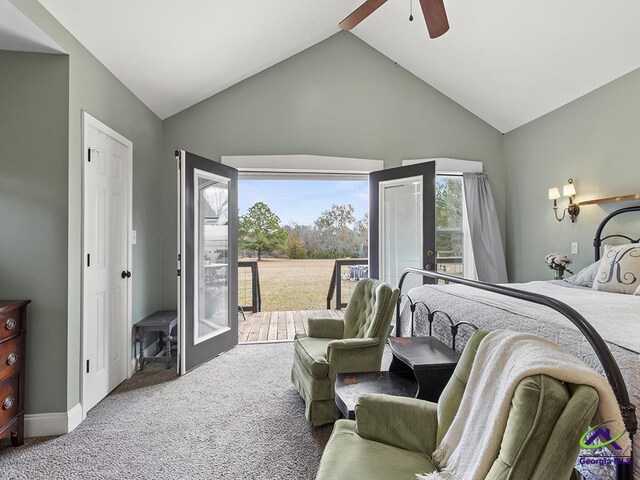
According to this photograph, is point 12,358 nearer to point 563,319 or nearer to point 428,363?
point 428,363

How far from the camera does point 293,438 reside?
2225 millimetres

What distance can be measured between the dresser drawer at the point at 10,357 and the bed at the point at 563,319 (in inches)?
102

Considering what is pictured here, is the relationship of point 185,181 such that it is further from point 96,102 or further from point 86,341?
point 86,341

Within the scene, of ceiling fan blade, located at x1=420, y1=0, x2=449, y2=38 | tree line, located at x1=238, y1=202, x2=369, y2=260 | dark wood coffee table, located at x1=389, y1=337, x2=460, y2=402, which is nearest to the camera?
dark wood coffee table, located at x1=389, y1=337, x2=460, y2=402

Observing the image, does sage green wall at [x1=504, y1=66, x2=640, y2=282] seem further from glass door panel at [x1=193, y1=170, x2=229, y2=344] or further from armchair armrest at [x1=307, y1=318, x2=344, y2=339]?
glass door panel at [x1=193, y1=170, x2=229, y2=344]

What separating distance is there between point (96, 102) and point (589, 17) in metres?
3.79

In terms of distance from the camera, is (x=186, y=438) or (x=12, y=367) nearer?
(x=12, y=367)

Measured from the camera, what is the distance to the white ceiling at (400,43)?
2.61 meters

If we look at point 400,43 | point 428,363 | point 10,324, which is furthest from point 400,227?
point 10,324

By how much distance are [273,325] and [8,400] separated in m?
3.34

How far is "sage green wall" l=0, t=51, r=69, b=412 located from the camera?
2277 millimetres

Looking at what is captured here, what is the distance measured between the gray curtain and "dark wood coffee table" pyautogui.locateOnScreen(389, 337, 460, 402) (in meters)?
2.56

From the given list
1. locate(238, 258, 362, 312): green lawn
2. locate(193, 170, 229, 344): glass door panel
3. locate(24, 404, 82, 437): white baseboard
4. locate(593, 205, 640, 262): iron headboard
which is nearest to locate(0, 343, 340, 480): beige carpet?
locate(24, 404, 82, 437): white baseboard

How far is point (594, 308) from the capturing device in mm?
1863
